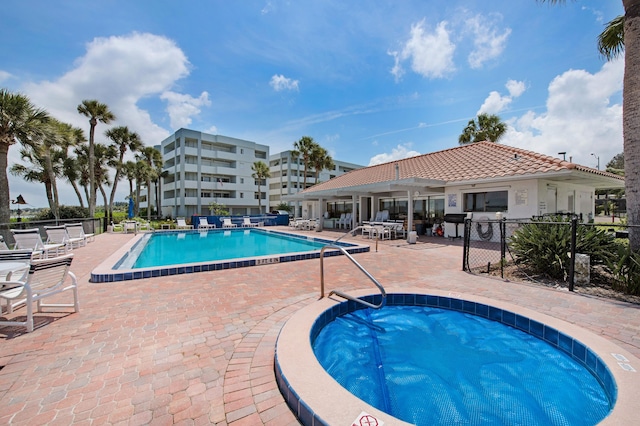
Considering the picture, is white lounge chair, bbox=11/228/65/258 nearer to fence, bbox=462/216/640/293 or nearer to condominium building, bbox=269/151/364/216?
fence, bbox=462/216/640/293

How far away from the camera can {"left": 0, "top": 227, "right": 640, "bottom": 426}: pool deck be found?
2.18 m

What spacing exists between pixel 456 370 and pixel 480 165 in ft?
44.3

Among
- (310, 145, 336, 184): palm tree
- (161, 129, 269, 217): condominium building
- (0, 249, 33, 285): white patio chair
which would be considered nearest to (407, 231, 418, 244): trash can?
(0, 249, 33, 285): white patio chair

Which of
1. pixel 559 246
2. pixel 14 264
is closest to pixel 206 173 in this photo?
pixel 14 264

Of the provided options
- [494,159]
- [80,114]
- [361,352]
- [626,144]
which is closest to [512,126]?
[494,159]

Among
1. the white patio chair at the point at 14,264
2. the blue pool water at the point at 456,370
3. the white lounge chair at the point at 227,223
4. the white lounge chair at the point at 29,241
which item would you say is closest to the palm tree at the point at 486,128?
the white lounge chair at the point at 227,223

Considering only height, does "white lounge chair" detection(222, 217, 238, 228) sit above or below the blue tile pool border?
above

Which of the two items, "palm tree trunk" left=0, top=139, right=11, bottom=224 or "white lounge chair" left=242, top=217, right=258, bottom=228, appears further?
"white lounge chair" left=242, top=217, right=258, bottom=228

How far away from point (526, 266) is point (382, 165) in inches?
741

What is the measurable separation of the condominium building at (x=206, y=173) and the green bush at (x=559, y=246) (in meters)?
36.2

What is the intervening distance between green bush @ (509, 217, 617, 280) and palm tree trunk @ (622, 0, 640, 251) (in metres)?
0.51

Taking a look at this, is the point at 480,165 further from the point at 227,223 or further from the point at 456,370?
the point at 227,223

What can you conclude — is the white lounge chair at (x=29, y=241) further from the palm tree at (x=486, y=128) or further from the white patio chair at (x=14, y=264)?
the palm tree at (x=486, y=128)

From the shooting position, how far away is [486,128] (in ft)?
81.9
